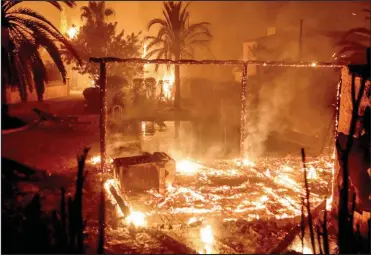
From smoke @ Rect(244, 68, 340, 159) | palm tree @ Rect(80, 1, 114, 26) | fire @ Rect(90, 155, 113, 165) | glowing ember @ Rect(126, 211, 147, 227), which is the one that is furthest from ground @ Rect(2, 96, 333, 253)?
palm tree @ Rect(80, 1, 114, 26)

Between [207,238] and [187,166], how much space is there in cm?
492

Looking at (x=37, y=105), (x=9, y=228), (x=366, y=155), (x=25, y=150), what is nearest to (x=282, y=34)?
(x=37, y=105)

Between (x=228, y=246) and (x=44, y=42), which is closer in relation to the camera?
(x=228, y=246)

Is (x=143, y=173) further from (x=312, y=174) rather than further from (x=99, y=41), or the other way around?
(x=99, y=41)

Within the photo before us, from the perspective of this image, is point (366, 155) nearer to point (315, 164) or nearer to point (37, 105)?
point (315, 164)

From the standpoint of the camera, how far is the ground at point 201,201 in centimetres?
638

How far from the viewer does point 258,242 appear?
21.0ft

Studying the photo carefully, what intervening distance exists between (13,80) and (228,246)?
6549 mm

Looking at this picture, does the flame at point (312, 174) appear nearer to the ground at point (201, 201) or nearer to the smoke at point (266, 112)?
the ground at point (201, 201)

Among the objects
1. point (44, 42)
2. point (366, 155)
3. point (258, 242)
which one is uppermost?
point (44, 42)

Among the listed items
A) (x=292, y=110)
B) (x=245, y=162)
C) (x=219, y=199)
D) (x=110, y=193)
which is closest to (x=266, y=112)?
(x=292, y=110)

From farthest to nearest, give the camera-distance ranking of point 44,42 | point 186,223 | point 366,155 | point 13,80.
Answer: point 44,42 → point 13,80 → point 186,223 → point 366,155

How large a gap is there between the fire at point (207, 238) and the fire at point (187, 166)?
383 centimetres

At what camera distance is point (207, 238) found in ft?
21.3
